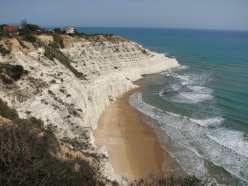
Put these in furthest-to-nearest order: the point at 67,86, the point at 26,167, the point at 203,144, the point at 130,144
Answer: the point at 67,86
the point at 130,144
the point at 203,144
the point at 26,167

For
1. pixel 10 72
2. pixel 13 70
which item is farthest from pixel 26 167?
pixel 13 70

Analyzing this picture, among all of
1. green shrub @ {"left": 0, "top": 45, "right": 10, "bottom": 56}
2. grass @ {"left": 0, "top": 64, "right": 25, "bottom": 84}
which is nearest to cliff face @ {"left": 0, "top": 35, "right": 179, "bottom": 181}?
green shrub @ {"left": 0, "top": 45, "right": 10, "bottom": 56}

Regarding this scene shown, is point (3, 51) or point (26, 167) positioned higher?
point (3, 51)

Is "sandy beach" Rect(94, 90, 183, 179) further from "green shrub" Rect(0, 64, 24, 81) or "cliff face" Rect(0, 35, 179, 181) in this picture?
"green shrub" Rect(0, 64, 24, 81)

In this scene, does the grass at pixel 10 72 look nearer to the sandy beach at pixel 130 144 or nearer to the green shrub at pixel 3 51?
the green shrub at pixel 3 51

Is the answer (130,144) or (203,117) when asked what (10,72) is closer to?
(130,144)

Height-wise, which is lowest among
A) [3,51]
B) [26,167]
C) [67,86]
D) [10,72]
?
[67,86]

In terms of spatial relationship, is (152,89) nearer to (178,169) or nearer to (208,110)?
(208,110)
